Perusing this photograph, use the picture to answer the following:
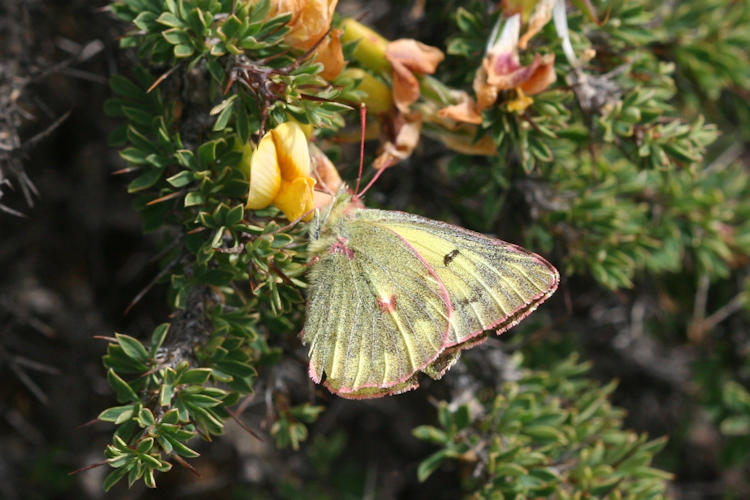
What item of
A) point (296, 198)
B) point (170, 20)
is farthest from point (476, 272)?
point (170, 20)

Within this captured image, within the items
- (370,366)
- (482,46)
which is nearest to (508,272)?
(370,366)

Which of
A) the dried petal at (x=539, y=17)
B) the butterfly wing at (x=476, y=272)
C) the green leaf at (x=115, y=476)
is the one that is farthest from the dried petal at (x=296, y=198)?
the dried petal at (x=539, y=17)

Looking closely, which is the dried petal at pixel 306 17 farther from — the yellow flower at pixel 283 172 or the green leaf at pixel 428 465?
the green leaf at pixel 428 465

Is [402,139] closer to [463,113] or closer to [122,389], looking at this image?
[463,113]

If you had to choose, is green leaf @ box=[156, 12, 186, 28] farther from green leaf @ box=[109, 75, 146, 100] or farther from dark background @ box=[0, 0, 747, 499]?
dark background @ box=[0, 0, 747, 499]

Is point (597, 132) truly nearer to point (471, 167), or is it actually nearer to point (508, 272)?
point (471, 167)

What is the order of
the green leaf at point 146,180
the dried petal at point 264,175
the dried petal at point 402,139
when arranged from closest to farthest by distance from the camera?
the dried petal at point 264,175 → the green leaf at point 146,180 → the dried petal at point 402,139
